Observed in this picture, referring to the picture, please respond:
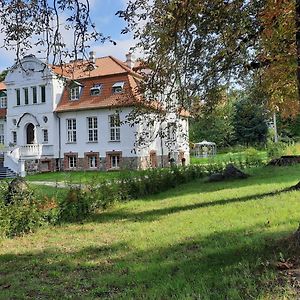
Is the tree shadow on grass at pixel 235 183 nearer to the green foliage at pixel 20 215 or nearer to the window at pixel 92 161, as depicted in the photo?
the green foliage at pixel 20 215

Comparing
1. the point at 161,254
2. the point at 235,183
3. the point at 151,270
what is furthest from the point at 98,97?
the point at 151,270

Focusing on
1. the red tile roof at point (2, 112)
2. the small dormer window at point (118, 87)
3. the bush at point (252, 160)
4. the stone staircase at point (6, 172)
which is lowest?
the stone staircase at point (6, 172)

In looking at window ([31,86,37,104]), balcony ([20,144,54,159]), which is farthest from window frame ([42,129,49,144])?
window ([31,86,37,104])

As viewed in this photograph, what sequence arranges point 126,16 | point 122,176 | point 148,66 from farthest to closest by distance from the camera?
point 122,176 → point 148,66 → point 126,16

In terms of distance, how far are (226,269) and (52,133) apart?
31260 millimetres

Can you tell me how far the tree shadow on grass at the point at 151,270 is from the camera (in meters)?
4.77

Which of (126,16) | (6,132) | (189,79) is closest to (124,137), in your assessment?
(6,132)

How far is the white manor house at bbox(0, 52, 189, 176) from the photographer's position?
32.7m

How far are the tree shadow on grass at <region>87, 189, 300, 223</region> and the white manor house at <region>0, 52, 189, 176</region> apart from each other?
1946 centimetres

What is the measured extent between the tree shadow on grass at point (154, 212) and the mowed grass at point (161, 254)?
0.03m

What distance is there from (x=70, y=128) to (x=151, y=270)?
30.2 m

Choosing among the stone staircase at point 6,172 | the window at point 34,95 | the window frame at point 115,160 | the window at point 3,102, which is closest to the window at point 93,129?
the window frame at point 115,160

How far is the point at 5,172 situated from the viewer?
3259 centimetres

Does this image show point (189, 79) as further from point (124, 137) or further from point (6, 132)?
point (6, 132)
